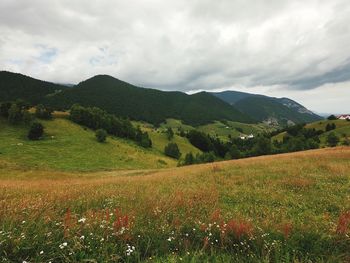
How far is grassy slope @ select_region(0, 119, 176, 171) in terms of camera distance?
64.7 meters

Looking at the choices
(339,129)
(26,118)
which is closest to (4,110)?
(26,118)

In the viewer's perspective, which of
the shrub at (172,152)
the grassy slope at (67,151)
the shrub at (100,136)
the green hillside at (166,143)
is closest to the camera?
the grassy slope at (67,151)

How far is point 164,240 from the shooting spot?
5000mm

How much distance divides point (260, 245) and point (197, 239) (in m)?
1.27

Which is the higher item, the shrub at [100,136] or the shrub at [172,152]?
the shrub at [100,136]

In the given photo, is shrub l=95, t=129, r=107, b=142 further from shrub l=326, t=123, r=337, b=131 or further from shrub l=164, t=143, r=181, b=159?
shrub l=326, t=123, r=337, b=131

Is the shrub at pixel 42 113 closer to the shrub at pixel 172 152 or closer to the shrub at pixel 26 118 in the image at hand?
the shrub at pixel 26 118

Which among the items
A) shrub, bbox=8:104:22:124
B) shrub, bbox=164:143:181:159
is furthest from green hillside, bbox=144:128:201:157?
shrub, bbox=8:104:22:124

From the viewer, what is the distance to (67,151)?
7638 cm

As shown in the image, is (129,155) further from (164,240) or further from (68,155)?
(164,240)

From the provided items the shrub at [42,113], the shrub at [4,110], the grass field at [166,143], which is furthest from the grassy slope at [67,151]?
the grass field at [166,143]

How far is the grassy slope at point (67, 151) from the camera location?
64.7 metres

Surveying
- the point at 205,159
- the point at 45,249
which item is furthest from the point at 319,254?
the point at 205,159

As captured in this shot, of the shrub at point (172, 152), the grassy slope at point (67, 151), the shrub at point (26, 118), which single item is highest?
the shrub at point (26, 118)
